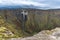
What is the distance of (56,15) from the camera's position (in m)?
9.64

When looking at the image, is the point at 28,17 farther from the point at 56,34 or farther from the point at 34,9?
the point at 56,34

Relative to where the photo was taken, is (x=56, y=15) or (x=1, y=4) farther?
(x=56, y=15)

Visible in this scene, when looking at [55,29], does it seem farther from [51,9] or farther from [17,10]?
[17,10]

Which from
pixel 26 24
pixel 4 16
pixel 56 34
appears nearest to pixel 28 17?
pixel 26 24

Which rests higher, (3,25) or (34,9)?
(34,9)

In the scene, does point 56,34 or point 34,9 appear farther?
point 34,9

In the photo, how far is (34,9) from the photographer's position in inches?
362

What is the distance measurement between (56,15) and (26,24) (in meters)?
1.41

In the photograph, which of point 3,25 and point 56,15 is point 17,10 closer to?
point 3,25

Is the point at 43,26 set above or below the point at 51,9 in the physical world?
below

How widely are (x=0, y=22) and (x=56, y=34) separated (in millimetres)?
2410

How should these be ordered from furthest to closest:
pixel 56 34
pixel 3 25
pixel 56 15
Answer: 1. pixel 56 15
2. pixel 3 25
3. pixel 56 34

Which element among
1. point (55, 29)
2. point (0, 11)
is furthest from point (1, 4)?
point (55, 29)

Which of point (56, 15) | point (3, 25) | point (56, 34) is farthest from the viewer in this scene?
point (56, 15)
